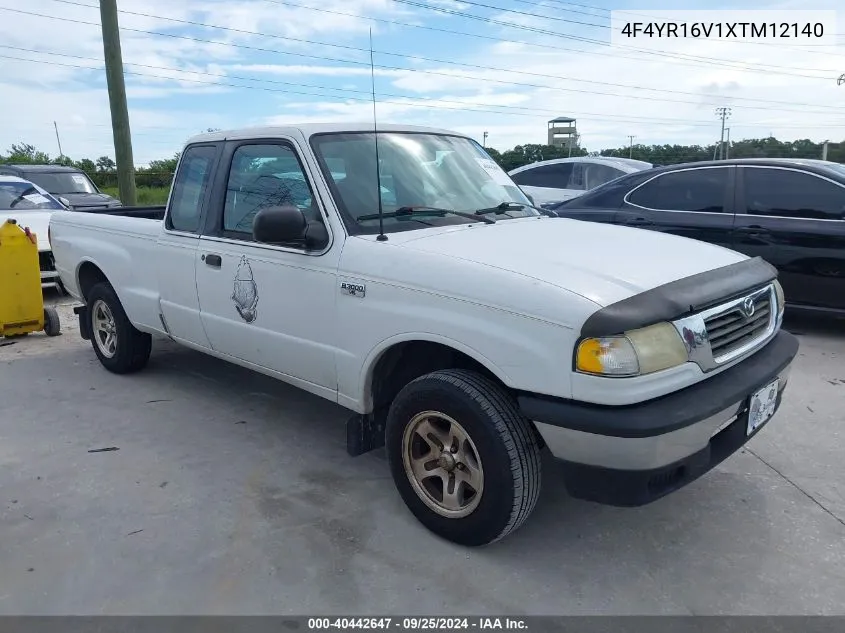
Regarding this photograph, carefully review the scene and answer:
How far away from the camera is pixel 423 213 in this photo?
349cm

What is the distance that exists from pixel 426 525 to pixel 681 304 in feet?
4.87

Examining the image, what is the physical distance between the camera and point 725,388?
2.66m

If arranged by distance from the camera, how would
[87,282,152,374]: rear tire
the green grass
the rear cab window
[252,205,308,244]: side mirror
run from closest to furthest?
[252,205,308,244]: side mirror < the rear cab window < [87,282,152,374]: rear tire < the green grass

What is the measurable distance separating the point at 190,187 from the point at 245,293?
3.43ft

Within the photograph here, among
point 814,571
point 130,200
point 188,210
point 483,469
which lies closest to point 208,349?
point 188,210

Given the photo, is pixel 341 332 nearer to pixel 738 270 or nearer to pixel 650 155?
pixel 738 270

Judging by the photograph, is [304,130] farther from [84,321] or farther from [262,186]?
[84,321]

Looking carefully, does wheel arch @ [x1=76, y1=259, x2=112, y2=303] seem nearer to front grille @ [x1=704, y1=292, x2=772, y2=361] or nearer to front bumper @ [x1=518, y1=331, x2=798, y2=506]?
front bumper @ [x1=518, y1=331, x2=798, y2=506]

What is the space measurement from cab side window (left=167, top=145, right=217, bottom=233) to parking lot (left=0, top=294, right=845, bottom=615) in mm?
1306

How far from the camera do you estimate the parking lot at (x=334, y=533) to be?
2686 mm

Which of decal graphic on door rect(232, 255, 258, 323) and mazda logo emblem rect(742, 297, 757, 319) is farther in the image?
decal graphic on door rect(232, 255, 258, 323)

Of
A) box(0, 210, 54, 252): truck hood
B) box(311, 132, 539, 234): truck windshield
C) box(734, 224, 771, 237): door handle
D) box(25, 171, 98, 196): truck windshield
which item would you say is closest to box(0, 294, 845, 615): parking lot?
box(311, 132, 539, 234): truck windshield

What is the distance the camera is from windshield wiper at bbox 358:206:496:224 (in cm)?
341
